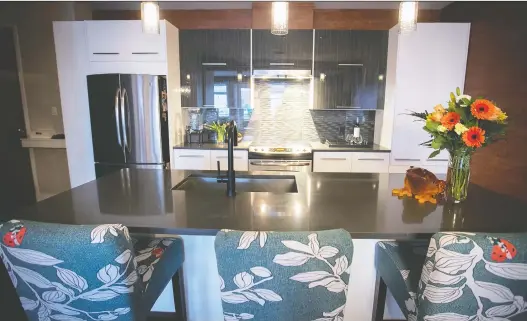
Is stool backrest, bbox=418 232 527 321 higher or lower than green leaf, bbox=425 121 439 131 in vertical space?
lower

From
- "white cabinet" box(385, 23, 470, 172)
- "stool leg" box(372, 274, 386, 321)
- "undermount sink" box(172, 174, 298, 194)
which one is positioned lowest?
"stool leg" box(372, 274, 386, 321)

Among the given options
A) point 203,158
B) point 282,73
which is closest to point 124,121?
point 203,158

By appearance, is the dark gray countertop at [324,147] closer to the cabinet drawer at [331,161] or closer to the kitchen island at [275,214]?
the cabinet drawer at [331,161]

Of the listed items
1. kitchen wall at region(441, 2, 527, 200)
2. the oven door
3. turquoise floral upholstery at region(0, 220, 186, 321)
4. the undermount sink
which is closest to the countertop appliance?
the oven door

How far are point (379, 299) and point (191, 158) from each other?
246 centimetres

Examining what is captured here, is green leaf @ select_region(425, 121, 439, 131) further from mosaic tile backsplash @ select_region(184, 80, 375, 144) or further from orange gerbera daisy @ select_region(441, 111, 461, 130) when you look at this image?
mosaic tile backsplash @ select_region(184, 80, 375, 144)

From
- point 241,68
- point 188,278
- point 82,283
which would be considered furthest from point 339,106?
point 82,283

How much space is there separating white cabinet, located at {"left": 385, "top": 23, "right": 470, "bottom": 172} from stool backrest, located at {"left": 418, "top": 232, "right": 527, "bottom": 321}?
2.33 m

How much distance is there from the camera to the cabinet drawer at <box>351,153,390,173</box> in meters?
3.28

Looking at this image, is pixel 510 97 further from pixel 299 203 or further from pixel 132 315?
pixel 132 315

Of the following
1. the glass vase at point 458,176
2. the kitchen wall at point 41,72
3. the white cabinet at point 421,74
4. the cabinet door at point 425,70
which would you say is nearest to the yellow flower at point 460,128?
the glass vase at point 458,176

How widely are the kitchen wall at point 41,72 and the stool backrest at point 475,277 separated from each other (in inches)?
171

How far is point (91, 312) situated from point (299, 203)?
0.94m

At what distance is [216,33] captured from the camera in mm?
3385
